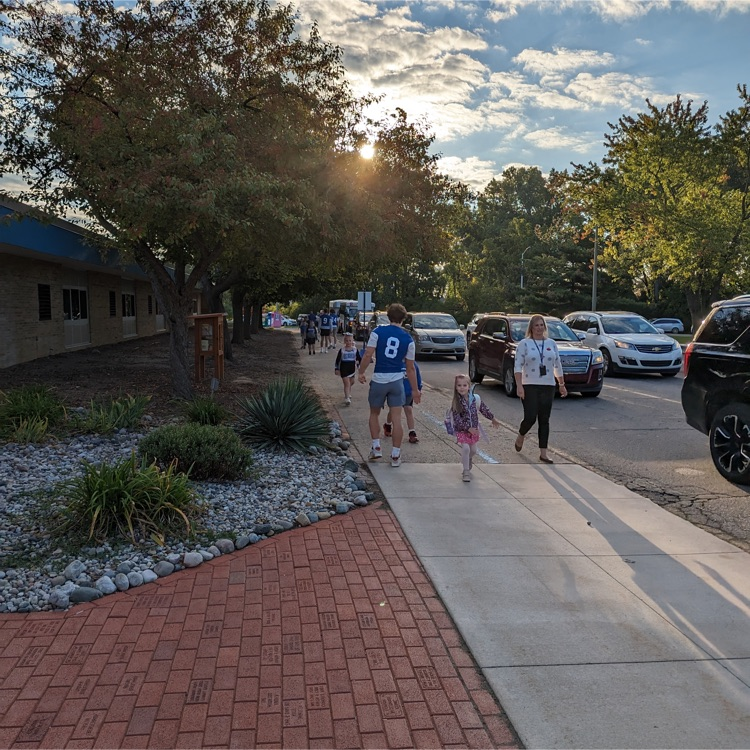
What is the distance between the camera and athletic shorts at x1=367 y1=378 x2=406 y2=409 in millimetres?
7531

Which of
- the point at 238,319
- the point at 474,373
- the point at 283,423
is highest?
the point at 238,319

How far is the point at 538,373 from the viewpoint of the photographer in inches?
312

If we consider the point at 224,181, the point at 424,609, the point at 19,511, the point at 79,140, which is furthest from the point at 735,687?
the point at 79,140

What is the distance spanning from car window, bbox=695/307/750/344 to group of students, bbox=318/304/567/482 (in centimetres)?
165

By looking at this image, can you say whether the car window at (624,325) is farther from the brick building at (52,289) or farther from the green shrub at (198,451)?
the green shrub at (198,451)

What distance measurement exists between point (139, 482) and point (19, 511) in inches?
46.3

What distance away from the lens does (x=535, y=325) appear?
801 cm

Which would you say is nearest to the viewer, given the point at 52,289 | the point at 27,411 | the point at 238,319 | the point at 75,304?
the point at 27,411

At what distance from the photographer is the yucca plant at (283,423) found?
8.03 m

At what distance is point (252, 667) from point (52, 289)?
65.7ft

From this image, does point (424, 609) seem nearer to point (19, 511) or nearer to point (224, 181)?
point (19, 511)

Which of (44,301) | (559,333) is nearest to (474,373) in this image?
(559,333)

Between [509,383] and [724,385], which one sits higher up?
[724,385]

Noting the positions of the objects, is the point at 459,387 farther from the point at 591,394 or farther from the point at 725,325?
the point at 591,394
